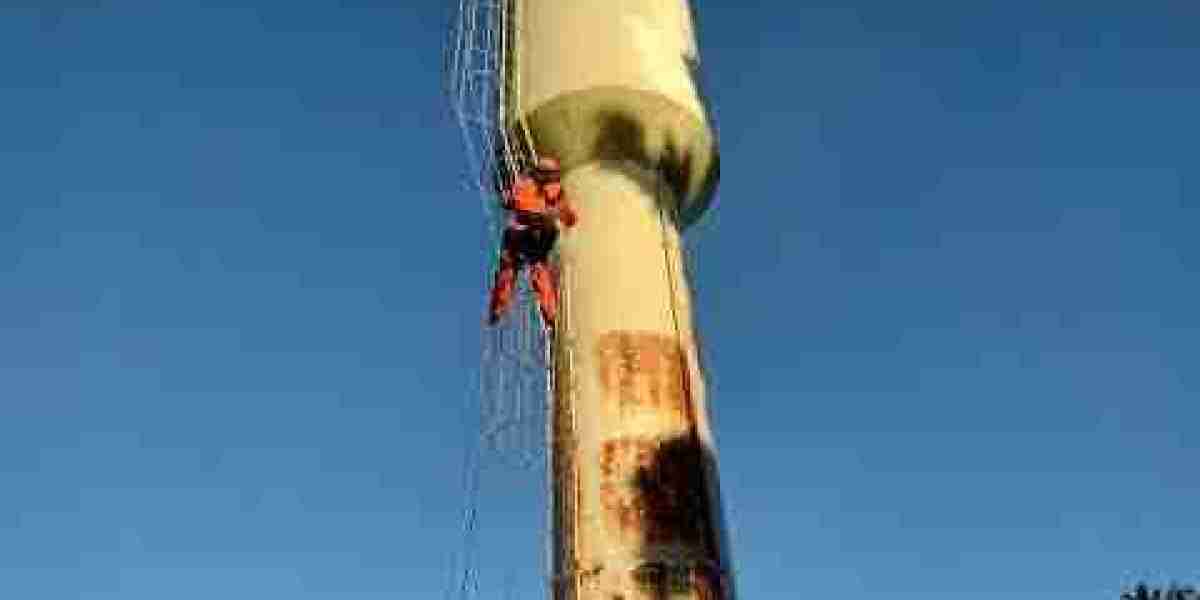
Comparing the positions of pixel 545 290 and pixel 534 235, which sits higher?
pixel 534 235

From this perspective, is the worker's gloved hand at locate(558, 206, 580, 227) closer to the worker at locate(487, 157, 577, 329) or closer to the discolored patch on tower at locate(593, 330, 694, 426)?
the worker at locate(487, 157, 577, 329)

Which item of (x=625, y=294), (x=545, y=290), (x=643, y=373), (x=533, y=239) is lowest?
(x=643, y=373)

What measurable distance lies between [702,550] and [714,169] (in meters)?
6.13

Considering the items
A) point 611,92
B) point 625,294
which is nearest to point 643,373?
point 625,294

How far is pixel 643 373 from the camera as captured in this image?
15297 mm

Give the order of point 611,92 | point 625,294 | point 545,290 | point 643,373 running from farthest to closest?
point 611,92, point 545,290, point 625,294, point 643,373

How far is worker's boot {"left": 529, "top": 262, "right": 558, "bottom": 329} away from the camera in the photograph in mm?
16594

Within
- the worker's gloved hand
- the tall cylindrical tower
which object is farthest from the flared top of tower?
the worker's gloved hand

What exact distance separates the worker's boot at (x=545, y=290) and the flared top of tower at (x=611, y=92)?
57.2 inches

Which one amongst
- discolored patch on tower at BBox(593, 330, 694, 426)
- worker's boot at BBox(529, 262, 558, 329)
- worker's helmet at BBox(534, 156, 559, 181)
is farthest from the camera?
worker's helmet at BBox(534, 156, 559, 181)

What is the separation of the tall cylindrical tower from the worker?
0.23 metres

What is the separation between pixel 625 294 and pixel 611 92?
9.45ft

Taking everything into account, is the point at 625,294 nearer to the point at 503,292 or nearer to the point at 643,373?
the point at 643,373

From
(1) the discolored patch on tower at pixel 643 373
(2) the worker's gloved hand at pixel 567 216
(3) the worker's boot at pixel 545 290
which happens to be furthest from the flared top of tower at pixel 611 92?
(1) the discolored patch on tower at pixel 643 373
